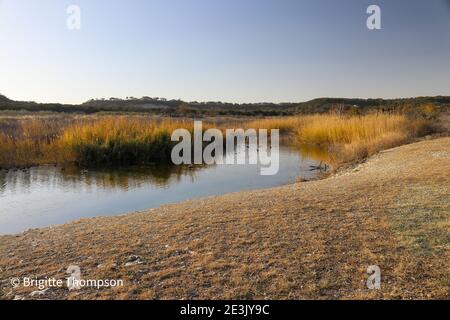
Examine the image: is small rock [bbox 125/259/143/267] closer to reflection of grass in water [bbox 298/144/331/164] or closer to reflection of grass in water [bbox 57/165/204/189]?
reflection of grass in water [bbox 57/165/204/189]

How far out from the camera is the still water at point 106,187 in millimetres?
6758

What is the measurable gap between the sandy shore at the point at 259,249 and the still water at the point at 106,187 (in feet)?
6.33

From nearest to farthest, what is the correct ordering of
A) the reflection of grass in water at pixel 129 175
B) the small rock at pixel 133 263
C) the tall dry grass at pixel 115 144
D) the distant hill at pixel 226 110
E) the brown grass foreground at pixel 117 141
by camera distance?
1. the small rock at pixel 133 263
2. the reflection of grass in water at pixel 129 175
3. the brown grass foreground at pixel 117 141
4. the tall dry grass at pixel 115 144
5. the distant hill at pixel 226 110

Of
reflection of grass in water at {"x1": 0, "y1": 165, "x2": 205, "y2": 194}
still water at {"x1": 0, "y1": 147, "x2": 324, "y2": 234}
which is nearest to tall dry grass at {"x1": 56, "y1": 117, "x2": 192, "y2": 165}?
reflection of grass in water at {"x1": 0, "y1": 165, "x2": 205, "y2": 194}

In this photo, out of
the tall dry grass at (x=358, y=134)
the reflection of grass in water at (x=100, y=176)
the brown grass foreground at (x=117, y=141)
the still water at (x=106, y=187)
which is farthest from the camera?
the tall dry grass at (x=358, y=134)

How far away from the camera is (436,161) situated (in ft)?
24.4

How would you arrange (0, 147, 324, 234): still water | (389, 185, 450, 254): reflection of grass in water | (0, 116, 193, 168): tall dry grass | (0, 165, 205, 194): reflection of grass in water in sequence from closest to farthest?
(389, 185, 450, 254): reflection of grass in water → (0, 147, 324, 234): still water → (0, 165, 205, 194): reflection of grass in water → (0, 116, 193, 168): tall dry grass

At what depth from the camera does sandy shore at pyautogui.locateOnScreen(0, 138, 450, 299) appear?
2682 mm

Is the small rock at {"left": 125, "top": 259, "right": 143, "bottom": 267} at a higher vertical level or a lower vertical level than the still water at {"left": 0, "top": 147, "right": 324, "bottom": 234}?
higher

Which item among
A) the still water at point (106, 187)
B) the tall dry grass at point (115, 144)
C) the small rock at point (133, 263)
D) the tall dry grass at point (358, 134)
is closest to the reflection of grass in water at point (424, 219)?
the small rock at point (133, 263)

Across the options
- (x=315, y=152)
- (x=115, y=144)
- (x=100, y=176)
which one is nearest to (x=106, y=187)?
(x=100, y=176)

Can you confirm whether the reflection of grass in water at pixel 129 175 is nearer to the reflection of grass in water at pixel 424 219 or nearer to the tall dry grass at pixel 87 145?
the tall dry grass at pixel 87 145

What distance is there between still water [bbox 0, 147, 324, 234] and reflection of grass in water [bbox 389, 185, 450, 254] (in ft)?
13.9

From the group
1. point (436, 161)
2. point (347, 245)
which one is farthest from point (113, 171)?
point (347, 245)
